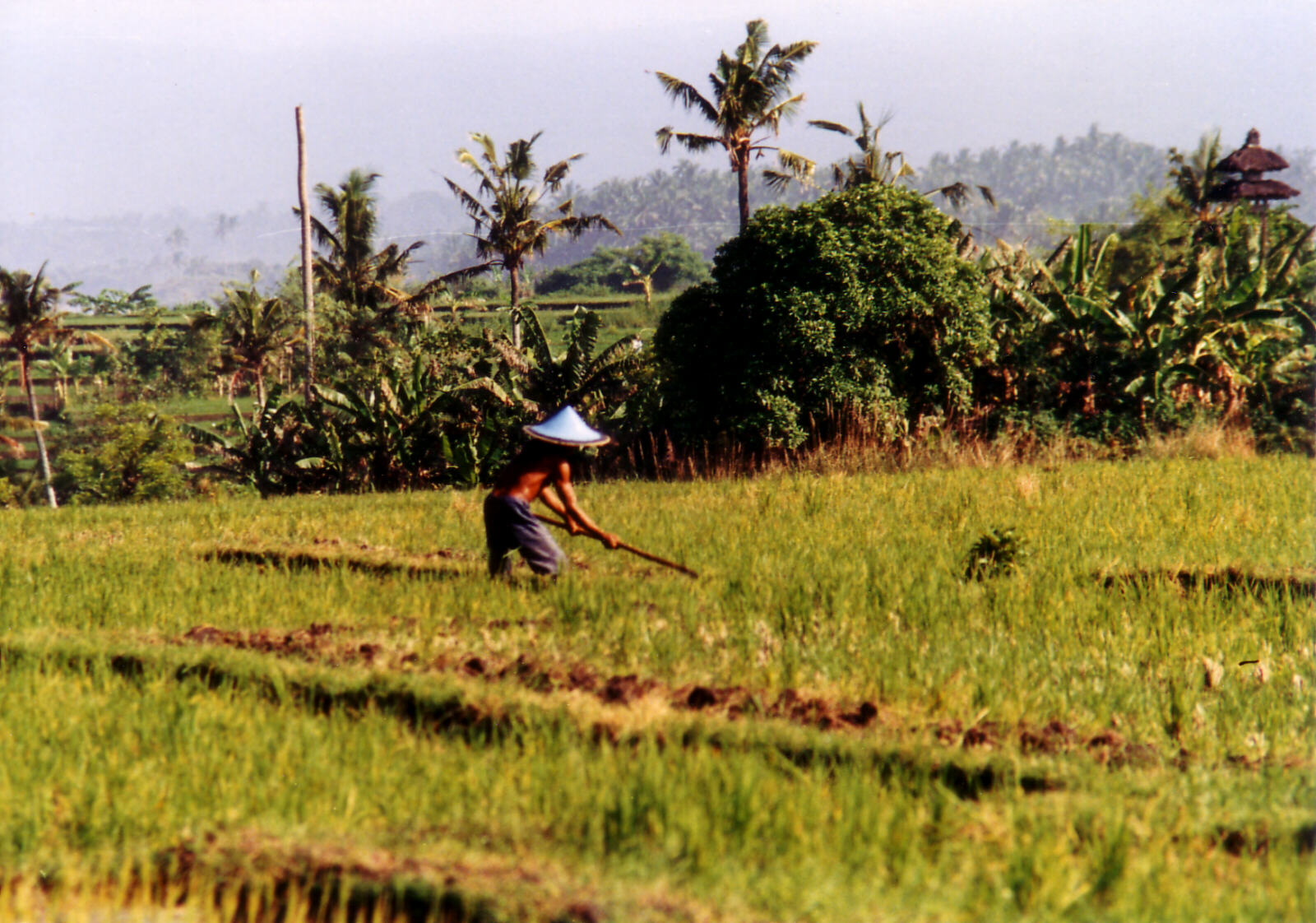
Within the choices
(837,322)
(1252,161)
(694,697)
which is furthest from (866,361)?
(1252,161)

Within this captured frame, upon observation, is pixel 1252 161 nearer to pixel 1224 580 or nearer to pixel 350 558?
pixel 1224 580

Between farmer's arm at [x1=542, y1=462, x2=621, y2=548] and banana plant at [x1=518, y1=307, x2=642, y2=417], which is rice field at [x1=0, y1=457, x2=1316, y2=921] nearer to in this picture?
farmer's arm at [x1=542, y1=462, x2=621, y2=548]

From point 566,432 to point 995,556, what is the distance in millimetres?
2865

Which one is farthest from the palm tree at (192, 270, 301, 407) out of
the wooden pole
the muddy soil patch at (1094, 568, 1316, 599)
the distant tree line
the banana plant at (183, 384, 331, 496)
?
the muddy soil patch at (1094, 568, 1316, 599)

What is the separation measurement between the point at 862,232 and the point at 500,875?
544 inches

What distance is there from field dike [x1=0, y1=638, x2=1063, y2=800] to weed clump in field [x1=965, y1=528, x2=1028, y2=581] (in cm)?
318

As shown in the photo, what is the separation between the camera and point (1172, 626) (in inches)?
231

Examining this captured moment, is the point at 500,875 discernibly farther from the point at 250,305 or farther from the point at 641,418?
the point at 250,305

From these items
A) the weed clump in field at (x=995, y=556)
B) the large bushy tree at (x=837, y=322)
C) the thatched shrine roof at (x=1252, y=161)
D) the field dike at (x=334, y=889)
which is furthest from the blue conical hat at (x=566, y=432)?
the thatched shrine roof at (x=1252, y=161)

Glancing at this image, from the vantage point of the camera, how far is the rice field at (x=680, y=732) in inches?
115

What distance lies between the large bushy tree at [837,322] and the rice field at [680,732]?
7069mm

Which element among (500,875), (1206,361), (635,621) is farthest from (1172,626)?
(1206,361)

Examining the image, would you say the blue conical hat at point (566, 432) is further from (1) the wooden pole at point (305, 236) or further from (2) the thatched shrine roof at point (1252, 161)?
(2) the thatched shrine roof at point (1252, 161)

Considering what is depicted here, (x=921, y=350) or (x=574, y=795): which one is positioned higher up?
(x=921, y=350)
